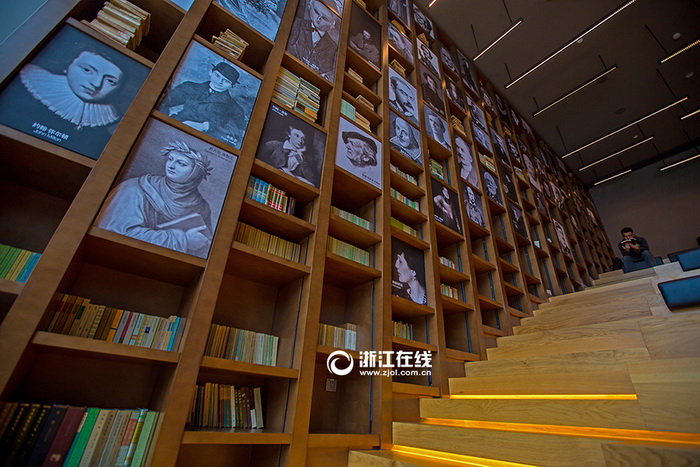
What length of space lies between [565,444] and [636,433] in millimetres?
335

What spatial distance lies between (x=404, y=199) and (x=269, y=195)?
1.51 meters

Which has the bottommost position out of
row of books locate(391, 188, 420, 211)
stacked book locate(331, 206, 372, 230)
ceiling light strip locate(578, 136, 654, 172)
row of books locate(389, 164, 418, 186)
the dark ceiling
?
stacked book locate(331, 206, 372, 230)

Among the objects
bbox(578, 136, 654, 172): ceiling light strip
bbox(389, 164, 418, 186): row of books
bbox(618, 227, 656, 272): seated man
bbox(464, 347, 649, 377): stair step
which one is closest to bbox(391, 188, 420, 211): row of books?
bbox(389, 164, 418, 186): row of books

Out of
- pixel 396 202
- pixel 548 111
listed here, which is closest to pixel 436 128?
pixel 396 202

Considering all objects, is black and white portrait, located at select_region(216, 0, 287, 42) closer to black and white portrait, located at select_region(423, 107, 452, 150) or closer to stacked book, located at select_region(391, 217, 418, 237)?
stacked book, located at select_region(391, 217, 418, 237)

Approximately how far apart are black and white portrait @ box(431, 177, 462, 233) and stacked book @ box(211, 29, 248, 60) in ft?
7.22

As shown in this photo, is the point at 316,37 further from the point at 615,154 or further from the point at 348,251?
the point at 615,154

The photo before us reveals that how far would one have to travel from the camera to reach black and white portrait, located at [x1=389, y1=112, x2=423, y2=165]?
11.3 feet

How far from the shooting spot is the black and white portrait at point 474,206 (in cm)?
395

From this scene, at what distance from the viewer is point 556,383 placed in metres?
1.88

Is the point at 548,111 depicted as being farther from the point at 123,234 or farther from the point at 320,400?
the point at 123,234

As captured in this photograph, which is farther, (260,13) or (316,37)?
(316,37)

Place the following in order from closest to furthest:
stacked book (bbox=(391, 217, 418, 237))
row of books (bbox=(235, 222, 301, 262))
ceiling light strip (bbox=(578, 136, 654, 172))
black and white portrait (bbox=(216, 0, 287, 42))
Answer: row of books (bbox=(235, 222, 301, 262)) → black and white portrait (bbox=(216, 0, 287, 42)) → stacked book (bbox=(391, 217, 418, 237)) → ceiling light strip (bbox=(578, 136, 654, 172))

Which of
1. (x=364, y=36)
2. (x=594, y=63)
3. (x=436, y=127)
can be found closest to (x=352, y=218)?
(x=436, y=127)
